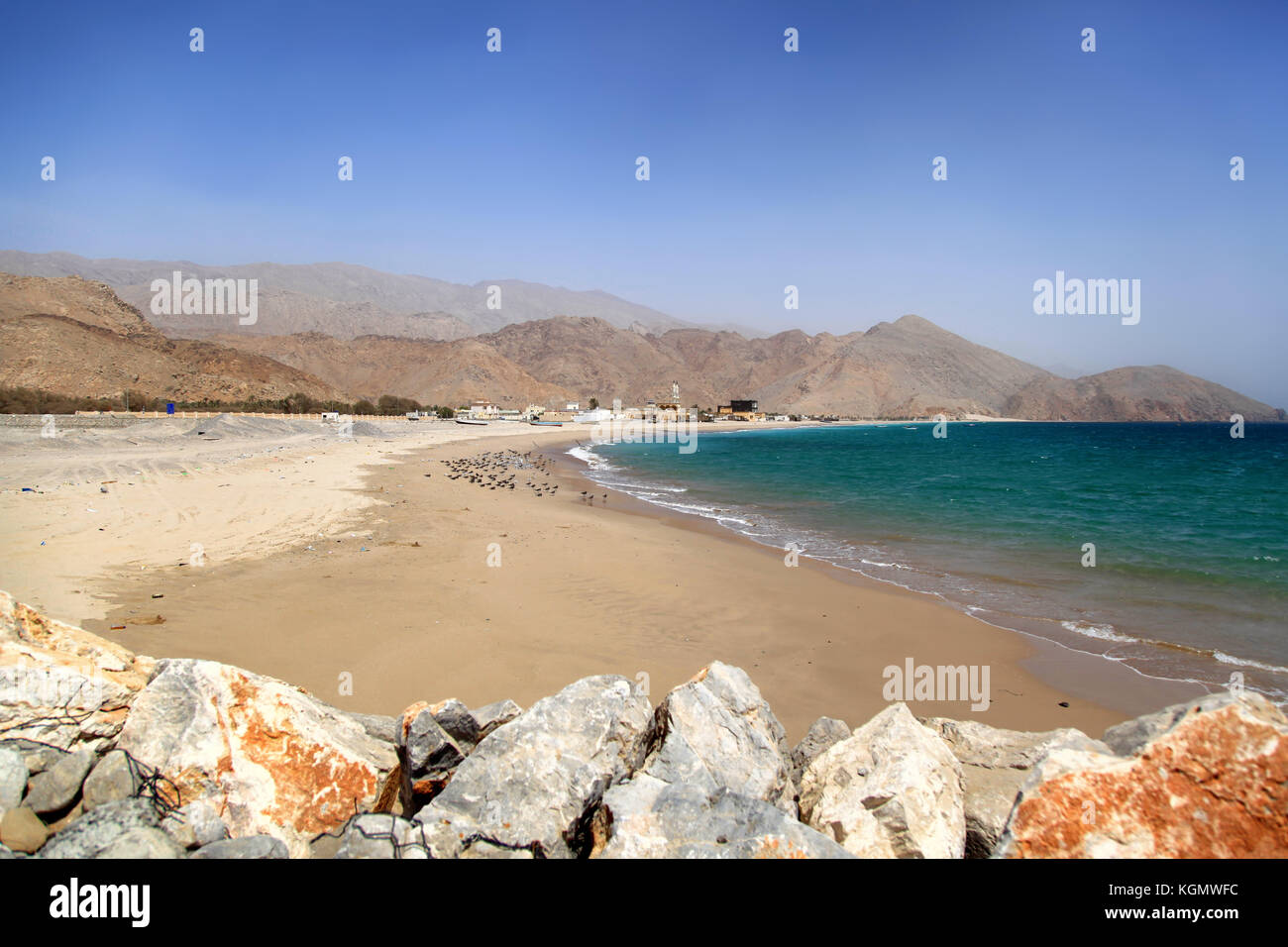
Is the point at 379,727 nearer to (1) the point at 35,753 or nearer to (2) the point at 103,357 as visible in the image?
(1) the point at 35,753

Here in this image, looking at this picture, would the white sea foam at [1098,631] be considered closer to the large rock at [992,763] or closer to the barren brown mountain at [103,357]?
the large rock at [992,763]

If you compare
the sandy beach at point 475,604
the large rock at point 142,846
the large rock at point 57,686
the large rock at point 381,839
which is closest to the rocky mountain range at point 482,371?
the sandy beach at point 475,604

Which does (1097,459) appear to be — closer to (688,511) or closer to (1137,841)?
(688,511)

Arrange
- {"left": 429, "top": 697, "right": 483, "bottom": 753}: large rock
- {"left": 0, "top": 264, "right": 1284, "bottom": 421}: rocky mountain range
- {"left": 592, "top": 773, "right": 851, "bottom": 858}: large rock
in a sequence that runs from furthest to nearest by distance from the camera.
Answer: {"left": 0, "top": 264, "right": 1284, "bottom": 421}: rocky mountain range
{"left": 429, "top": 697, "right": 483, "bottom": 753}: large rock
{"left": 592, "top": 773, "right": 851, "bottom": 858}: large rock

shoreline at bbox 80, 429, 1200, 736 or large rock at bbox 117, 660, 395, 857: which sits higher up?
large rock at bbox 117, 660, 395, 857

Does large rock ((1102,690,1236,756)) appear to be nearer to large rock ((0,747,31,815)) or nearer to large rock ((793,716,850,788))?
large rock ((793,716,850,788))

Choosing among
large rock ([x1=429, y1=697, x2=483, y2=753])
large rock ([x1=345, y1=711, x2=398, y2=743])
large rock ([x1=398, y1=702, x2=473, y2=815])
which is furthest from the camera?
large rock ([x1=345, y1=711, x2=398, y2=743])

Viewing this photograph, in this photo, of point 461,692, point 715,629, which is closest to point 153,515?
point 461,692

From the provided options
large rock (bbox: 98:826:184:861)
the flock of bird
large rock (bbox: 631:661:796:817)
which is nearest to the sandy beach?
large rock (bbox: 631:661:796:817)
